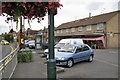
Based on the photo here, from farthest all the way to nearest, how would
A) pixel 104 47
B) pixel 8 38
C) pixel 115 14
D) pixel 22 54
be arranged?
pixel 8 38, pixel 115 14, pixel 104 47, pixel 22 54

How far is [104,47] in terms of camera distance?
4425 centimetres

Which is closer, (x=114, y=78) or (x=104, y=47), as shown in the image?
(x=114, y=78)

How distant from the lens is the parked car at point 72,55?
14301 millimetres

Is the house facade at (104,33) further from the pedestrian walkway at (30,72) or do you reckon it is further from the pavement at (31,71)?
the pedestrian walkway at (30,72)

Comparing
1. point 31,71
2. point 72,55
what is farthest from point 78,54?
point 31,71

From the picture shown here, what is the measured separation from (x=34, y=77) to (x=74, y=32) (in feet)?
161

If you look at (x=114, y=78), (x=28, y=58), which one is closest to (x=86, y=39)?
(x=28, y=58)

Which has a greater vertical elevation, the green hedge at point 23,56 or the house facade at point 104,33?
the house facade at point 104,33

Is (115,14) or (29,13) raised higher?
(115,14)

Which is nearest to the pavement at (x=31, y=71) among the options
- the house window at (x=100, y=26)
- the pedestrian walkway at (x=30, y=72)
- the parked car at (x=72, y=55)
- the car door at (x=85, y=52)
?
the pedestrian walkway at (x=30, y=72)

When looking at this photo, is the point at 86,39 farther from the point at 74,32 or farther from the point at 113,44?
the point at 74,32

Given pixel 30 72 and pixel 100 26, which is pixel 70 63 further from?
pixel 100 26

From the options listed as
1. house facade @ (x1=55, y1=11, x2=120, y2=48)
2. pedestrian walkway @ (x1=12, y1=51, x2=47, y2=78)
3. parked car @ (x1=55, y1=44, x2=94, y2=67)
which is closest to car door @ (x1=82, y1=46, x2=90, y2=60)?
parked car @ (x1=55, y1=44, x2=94, y2=67)

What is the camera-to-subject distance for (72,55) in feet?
48.6
